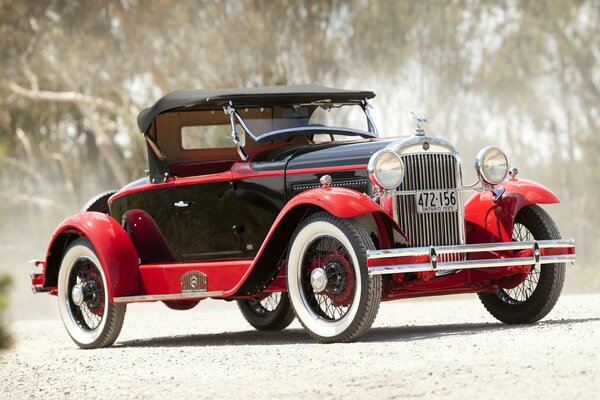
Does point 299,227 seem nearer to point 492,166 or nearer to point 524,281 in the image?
point 492,166

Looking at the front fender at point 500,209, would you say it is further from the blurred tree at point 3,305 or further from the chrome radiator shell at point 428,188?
the blurred tree at point 3,305

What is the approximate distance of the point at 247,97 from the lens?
29.7 ft

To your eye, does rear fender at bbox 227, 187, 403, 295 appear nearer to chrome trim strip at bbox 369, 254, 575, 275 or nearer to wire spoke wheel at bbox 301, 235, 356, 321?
wire spoke wheel at bbox 301, 235, 356, 321

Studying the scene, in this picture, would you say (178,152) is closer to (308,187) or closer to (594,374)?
(308,187)

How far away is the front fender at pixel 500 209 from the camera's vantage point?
27.0 feet

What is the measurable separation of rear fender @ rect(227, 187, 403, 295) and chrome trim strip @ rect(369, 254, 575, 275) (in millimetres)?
400

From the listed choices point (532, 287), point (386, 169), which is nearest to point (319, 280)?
point (386, 169)

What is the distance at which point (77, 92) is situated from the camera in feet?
98.6

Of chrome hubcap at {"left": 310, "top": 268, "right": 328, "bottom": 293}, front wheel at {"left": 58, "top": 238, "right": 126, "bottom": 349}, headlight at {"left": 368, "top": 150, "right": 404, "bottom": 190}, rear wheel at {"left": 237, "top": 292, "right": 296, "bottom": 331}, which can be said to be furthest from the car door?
headlight at {"left": 368, "top": 150, "right": 404, "bottom": 190}

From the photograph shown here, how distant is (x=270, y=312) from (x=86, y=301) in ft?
5.65

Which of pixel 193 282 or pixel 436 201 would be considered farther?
pixel 193 282

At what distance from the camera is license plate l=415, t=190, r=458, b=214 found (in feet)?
25.7

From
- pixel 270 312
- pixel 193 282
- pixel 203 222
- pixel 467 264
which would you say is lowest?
pixel 270 312

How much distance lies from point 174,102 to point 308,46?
1796 centimetres
